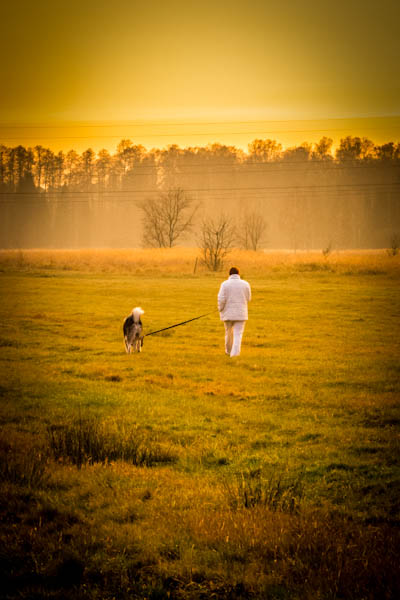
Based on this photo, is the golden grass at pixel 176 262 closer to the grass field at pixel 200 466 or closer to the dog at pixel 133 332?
the grass field at pixel 200 466

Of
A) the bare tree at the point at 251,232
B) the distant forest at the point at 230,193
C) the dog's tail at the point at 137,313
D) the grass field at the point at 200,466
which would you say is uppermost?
the distant forest at the point at 230,193

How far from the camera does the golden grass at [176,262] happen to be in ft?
148

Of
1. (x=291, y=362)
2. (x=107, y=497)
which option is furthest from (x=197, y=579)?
(x=291, y=362)

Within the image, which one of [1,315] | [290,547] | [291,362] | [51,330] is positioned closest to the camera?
[290,547]

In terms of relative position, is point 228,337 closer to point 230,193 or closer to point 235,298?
point 235,298

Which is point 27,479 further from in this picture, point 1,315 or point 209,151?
point 209,151

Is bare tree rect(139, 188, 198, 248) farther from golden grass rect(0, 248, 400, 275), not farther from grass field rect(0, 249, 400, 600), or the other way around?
grass field rect(0, 249, 400, 600)

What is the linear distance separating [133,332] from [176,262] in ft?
122

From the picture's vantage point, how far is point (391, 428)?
29.0ft

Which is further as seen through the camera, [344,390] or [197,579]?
[344,390]

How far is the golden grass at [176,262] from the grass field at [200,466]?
26652 mm

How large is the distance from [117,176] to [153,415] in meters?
110

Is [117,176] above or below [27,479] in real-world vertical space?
above

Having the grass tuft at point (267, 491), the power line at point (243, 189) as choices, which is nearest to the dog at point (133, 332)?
the grass tuft at point (267, 491)
